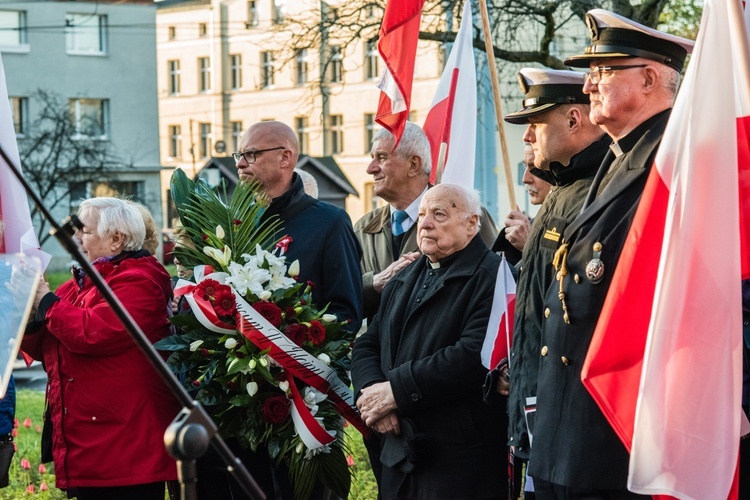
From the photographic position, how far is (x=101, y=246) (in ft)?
18.6

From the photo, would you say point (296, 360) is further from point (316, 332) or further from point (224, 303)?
point (224, 303)

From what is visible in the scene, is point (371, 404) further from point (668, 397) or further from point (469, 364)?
point (668, 397)

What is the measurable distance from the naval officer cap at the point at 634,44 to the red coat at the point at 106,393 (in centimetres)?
236

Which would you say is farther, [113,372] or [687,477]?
[113,372]

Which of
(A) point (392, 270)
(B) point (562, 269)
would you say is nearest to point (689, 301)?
(B) point (562, 269)

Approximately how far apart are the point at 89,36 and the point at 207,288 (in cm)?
4385

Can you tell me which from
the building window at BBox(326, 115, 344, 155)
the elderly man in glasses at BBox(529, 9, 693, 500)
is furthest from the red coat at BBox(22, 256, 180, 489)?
the building window at BBox(326, 115, 344, 155)

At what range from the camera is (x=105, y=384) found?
5.51 m

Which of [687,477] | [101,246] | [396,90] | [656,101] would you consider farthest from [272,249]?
[687,477]

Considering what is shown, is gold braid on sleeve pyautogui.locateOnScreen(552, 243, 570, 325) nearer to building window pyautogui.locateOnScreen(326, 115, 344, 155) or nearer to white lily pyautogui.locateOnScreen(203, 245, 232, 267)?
white lily pyautogui.locateOnScreen(203, 245, 232, 267)

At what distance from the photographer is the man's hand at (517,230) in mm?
5285

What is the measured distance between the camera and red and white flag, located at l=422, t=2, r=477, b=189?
23.1 feet

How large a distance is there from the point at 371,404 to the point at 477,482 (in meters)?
0.53

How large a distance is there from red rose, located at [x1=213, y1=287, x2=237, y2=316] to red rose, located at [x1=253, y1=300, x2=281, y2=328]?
10 centimetres
